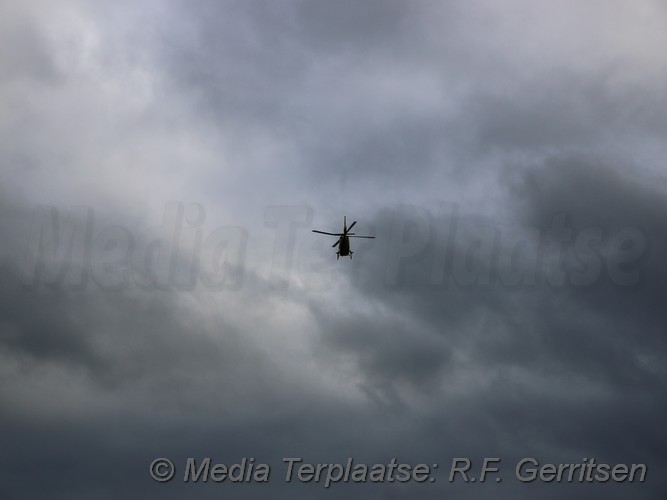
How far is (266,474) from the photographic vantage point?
135000mm

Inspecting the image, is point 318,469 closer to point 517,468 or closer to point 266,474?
point 266,474

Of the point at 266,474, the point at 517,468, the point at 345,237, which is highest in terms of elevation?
the point at 345,237

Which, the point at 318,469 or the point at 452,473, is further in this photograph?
the point at 452,473

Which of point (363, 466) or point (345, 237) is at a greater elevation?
point (345, 237)

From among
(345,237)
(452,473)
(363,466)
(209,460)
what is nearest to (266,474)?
(209,460)

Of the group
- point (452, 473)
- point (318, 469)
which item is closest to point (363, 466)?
point (318, 469)

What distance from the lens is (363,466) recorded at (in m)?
127

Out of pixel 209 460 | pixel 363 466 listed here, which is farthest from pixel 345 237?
pixel 209 460

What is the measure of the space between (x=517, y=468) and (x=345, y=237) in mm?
58323

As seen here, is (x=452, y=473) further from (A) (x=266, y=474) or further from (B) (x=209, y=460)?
(B) (x=209, y=460)

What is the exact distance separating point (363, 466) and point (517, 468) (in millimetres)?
32764

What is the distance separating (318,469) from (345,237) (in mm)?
45022

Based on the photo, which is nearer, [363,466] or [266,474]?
[363,466]

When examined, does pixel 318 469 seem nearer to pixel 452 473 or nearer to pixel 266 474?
pixel 266 474
